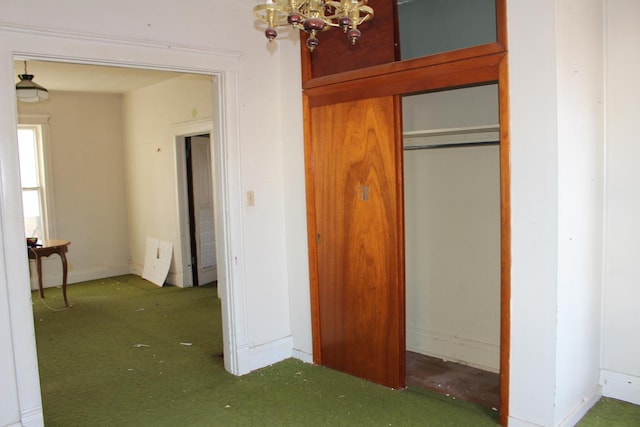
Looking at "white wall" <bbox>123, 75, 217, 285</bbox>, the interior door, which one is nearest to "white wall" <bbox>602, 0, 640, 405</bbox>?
"white wall" <bbox>123, 75, 217, 285</bbox>

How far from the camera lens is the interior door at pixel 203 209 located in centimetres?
645

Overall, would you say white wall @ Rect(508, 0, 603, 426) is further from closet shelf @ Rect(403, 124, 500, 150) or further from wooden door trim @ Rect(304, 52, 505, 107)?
closet shelf @ Rect(403, 124, 500, 150)

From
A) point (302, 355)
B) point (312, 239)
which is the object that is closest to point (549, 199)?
point (312, 239)

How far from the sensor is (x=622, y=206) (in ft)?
9.99

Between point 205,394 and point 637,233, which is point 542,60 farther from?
point 205,394

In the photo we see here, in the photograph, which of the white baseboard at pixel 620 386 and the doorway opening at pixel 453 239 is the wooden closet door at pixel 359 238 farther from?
the white baseboard at pixel 620 386

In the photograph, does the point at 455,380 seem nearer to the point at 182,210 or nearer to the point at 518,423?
the point at 518,423

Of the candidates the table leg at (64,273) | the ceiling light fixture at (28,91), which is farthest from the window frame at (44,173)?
the ceiling light fixture at (28,91)

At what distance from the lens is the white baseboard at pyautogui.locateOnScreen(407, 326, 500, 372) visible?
3.71 m

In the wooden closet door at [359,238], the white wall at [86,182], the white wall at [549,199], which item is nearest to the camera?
the white wall at [549,199]

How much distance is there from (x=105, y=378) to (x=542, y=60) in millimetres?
3470

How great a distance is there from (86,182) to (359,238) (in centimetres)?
496

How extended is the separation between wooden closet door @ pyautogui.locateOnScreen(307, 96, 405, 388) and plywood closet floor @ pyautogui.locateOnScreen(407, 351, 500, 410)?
28cm

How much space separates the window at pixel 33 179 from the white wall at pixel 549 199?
6.06 m
